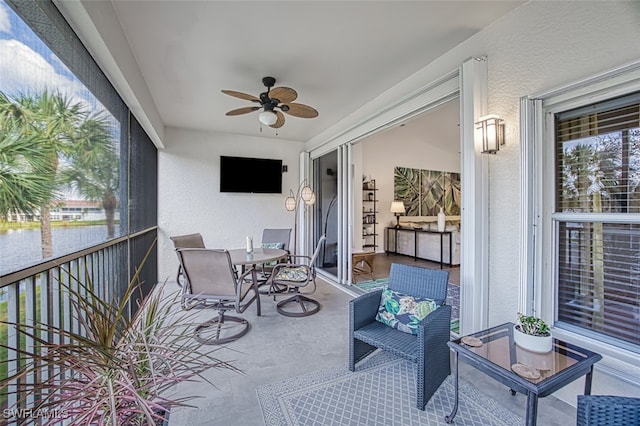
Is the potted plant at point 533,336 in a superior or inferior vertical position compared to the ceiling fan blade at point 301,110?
inferior

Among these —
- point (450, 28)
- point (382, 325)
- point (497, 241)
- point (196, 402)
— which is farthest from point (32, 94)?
point (497, 241)

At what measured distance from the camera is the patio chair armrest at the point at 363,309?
220 cm

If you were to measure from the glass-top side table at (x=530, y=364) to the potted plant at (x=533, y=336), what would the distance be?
31mm

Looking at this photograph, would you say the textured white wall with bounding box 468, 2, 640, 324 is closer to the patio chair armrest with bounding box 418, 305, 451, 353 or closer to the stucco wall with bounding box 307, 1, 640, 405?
the stucco wall with bounding box 307, 1, 640, 405

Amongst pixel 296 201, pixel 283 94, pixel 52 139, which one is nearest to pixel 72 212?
pixel 52 139

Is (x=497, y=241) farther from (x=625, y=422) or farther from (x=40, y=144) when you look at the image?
(x=40, y=144)

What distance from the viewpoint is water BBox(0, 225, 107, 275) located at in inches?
46.5

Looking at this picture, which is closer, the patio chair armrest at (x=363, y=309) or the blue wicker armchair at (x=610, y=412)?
the blue wicker armchair at (x=610, y=412)

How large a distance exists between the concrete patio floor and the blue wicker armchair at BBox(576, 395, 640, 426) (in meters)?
0.86

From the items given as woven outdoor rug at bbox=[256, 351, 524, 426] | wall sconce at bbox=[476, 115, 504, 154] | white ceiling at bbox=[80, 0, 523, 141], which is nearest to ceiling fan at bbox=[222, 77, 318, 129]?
white ceiling at bbox=[80, 0, 523, 141]

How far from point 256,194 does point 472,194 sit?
434 centimetres

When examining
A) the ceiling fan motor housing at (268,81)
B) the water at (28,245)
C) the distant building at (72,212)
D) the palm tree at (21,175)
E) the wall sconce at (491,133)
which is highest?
the ceiling fan motor housing at (268,81)

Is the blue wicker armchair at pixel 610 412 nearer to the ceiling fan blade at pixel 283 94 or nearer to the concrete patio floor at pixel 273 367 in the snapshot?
the concrete patio floor at pixel 273 367

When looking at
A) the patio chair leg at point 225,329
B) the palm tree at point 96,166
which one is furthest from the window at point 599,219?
the palm tree at point 96,166
